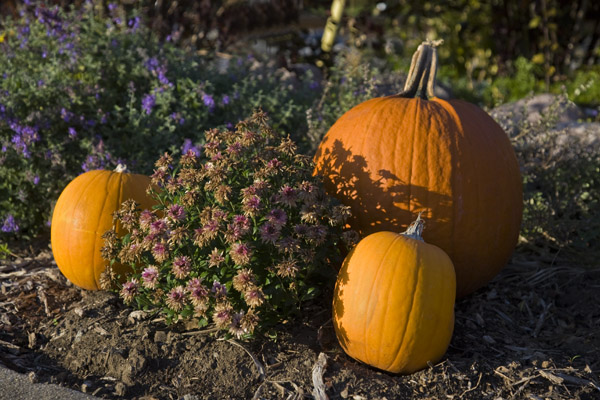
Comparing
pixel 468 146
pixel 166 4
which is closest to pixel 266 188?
pixel 468 146

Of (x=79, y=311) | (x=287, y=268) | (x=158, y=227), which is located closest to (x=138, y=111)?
(x=79, y=311)

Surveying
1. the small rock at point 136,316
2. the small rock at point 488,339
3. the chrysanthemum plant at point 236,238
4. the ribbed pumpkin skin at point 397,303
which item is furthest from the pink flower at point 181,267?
the small rock at point 488,339

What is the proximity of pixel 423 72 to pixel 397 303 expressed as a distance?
4.23 ft

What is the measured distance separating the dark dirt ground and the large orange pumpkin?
1.20 feet

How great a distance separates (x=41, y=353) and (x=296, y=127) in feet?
7.71

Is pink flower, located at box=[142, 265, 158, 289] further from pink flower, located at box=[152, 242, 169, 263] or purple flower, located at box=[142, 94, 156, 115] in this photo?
purple flower, located at box=[142, 94, 156, 115]

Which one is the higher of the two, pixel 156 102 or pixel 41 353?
pixel 156 102

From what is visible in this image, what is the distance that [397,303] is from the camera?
→ 89.5 inches

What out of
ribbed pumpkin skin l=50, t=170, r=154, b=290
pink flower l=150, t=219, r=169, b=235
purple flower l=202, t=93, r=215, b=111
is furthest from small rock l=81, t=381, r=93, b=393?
purple flower l=202, t=93, r=215, b=111

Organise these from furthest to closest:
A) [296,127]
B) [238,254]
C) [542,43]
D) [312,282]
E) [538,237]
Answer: [542,43] → [296,127] → [538,237] → [312,282] → [238,254]

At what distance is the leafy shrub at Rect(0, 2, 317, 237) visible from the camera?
146 inches

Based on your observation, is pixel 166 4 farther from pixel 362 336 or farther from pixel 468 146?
pixel 362 336

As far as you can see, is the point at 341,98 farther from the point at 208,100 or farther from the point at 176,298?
the point at 176,298

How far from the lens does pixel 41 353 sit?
2.53m
